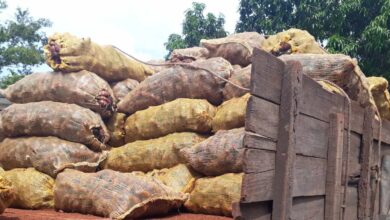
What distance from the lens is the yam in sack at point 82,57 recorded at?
4.03m

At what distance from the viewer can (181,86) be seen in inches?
148

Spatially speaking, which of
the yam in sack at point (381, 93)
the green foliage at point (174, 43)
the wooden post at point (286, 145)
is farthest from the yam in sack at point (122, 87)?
the green foliage at point (174, 43)

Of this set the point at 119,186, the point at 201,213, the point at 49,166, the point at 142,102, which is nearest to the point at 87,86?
the point at 142,102

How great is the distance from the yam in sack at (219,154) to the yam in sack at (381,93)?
121 centimetres

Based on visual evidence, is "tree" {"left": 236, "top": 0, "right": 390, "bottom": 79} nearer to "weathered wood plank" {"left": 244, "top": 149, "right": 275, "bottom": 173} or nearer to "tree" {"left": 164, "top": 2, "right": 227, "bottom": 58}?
"tree" {"left": 164, "top": 2, "right": 227, "bottom": 58}

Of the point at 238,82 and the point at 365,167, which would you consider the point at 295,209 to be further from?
the point at 238,82

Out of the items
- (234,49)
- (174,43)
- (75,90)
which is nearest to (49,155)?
(75,90)

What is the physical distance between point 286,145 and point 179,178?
6.02 ft

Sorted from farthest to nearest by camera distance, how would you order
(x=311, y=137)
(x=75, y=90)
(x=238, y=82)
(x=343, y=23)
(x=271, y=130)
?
1. (x=343, y=23)
2. (x=75, y=90)
3. (x=238, y=82)
4. (x=311, y=137)
5. (x=271, y=130)

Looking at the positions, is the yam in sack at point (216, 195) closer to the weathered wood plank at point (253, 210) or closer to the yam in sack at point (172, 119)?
the yam in sack at point (172, 119)

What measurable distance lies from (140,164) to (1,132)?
1.35 meters

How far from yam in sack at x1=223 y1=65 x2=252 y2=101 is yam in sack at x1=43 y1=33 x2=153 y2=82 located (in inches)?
49.5

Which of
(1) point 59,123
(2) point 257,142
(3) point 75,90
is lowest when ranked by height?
(2) point 257,142

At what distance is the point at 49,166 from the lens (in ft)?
12.0
